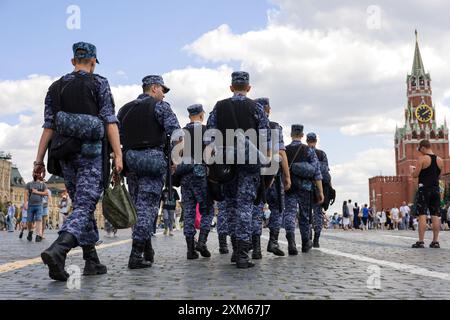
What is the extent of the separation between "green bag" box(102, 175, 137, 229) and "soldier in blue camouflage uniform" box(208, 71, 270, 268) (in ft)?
4.98

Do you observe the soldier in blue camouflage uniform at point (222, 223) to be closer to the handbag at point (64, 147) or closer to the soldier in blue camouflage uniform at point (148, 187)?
the soldier in blue camouflage uniform at point (148, 187)

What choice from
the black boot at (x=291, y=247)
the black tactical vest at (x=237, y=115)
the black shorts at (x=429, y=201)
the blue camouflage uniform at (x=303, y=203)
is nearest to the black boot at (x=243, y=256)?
the black tactical vest at (x=237, y=115)

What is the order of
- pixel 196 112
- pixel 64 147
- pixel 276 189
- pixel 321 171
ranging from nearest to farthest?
pixel 64 147, pixel 276 189, pixel 196 112, pixel 321 171

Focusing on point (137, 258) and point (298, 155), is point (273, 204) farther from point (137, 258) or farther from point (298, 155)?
point (137, 258)

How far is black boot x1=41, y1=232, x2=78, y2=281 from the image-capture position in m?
5.40

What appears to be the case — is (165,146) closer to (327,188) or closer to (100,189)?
(100,189)

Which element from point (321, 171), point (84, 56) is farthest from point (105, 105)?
point (321, 171)

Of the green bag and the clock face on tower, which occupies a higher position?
the clock face on tower

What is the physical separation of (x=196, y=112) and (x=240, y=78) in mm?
1984

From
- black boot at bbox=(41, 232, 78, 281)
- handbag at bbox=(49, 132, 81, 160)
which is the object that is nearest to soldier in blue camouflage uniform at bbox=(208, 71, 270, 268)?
handbag at bbox=(49, 132, 81, 160)

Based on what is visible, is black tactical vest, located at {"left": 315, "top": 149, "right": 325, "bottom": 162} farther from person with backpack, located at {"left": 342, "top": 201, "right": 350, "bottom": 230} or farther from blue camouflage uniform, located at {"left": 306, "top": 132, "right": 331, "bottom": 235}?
person with backpack, located at {"left": 342, "top": 201, "right": 350, "bottom": 230}

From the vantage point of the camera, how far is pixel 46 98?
618 cm

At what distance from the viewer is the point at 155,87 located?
7.60 metres
